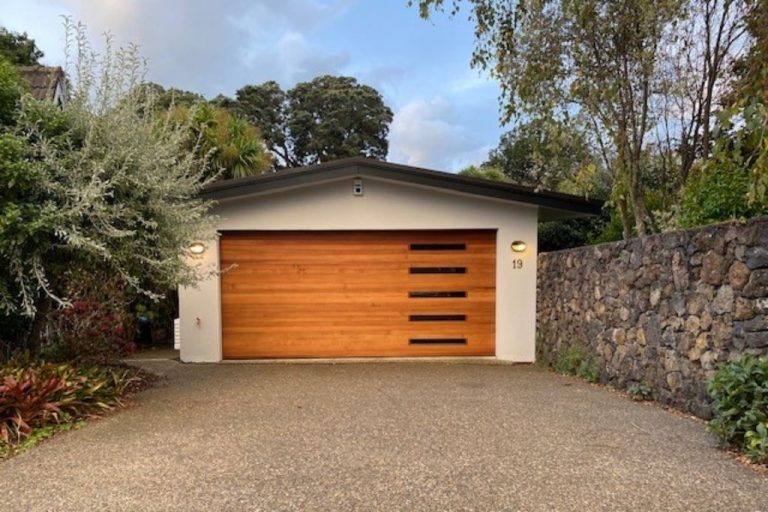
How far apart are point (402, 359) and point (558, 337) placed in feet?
7.83

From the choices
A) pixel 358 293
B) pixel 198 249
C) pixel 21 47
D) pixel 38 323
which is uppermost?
pixel 21 47

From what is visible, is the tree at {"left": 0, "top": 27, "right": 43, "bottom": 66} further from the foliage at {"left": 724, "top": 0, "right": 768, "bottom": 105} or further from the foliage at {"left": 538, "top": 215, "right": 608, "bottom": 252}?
the foliage at {"left": 724, "top": 0, "right": 768, "bottom": 105}

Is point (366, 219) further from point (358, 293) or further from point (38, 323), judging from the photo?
point (38, 323)

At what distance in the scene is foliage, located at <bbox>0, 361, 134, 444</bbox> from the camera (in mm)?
3994

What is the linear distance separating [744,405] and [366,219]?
531 centimetres

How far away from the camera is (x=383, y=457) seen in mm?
3510

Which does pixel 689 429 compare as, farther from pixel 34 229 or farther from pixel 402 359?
pixel 34 229

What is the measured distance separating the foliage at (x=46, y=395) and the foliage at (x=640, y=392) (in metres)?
5.29

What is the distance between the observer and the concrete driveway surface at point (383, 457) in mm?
2873

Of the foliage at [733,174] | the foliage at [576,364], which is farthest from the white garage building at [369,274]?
the foliage at [733,174]

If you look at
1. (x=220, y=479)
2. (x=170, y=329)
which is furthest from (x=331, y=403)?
(x=170, y=329)

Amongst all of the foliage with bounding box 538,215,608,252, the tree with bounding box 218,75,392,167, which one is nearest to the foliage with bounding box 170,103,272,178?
the foliage with bounding box 538,215,608,252

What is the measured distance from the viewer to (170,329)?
418 inches

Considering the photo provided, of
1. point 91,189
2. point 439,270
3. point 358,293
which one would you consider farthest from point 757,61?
point 91,189
